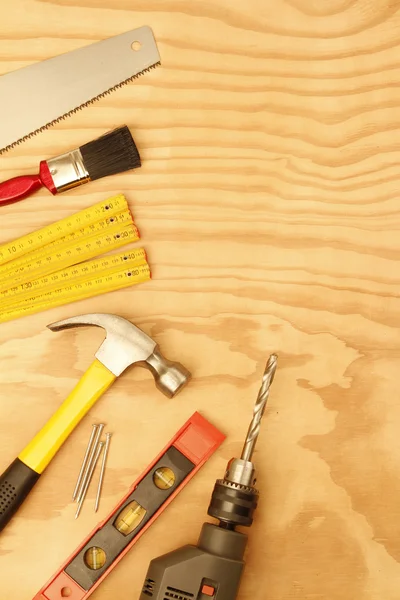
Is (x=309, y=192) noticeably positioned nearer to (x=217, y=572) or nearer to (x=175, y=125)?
(x=175, y=125)

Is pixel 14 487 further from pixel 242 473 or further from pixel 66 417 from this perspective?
pixel 242 473

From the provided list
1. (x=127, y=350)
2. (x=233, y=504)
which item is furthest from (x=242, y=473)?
(x=127, y=350)

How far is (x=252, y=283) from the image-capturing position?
3.78 ft

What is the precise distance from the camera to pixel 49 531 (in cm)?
107

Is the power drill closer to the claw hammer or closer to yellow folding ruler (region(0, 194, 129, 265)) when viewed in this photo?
the claw hammer

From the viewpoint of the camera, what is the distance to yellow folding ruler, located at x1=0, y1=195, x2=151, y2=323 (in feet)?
3.65

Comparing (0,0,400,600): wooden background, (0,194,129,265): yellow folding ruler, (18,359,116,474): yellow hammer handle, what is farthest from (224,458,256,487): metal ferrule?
(0,194,129,265): yellow folding ruler

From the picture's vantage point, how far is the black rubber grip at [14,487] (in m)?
1.03

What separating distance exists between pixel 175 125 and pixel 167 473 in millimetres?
639

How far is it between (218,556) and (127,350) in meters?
0.36

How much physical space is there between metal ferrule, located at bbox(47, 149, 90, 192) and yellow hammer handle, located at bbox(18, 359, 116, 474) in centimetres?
33

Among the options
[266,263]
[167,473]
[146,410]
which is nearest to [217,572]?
[167,473]

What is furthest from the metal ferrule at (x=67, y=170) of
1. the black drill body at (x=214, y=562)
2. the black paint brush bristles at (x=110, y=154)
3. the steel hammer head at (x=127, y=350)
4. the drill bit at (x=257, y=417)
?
the black drill body at (x=214, y=562)

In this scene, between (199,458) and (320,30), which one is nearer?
(199,458)
